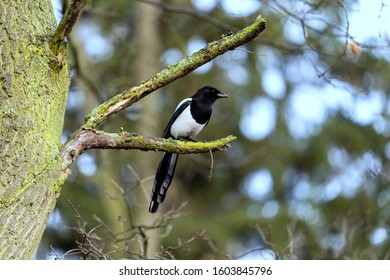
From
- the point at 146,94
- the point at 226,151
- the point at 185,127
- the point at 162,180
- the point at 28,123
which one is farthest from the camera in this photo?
the point at 226,151

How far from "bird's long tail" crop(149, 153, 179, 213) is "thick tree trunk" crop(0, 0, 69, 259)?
5.49 feet

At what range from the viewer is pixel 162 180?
17.3ft

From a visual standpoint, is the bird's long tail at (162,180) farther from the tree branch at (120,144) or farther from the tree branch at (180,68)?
the tree branch at (180,68)

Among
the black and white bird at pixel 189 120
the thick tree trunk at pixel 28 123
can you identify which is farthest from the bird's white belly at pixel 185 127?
the thick tree trunk at pixel 28 123

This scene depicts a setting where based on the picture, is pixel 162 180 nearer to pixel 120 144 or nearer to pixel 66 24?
pixel 120 144

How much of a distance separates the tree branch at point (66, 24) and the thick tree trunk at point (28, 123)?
0.04 metres

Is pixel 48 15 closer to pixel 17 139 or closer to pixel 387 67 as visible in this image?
pixel 17 139

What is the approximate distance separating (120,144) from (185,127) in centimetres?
250

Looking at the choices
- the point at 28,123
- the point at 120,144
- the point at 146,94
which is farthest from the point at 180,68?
the point at 28,123

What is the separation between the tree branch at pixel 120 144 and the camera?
129 inches

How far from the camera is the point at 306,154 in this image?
1220cm

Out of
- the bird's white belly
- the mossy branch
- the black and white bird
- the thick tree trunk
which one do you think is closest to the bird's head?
the black and white bird

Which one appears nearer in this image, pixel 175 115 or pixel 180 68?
pixel 180 68

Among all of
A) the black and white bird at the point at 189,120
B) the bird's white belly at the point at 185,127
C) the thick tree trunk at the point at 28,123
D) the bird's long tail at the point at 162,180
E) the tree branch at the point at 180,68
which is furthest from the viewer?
the bird's white belly at the point at 185,127
